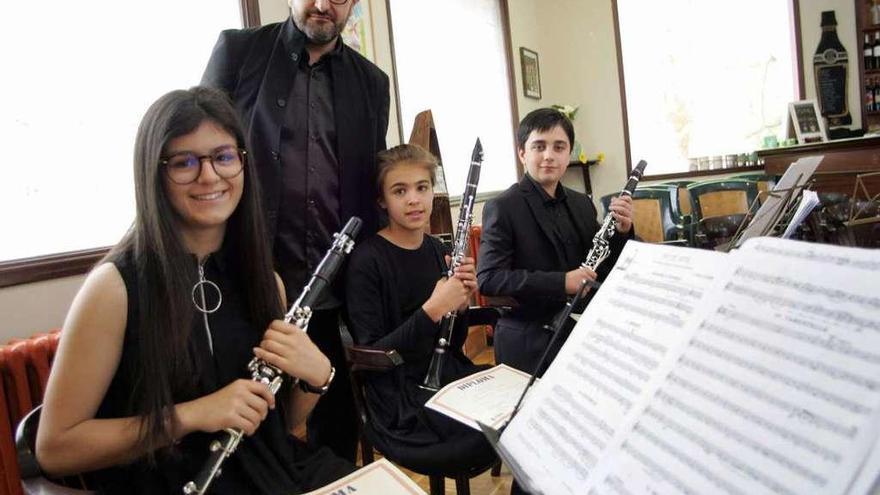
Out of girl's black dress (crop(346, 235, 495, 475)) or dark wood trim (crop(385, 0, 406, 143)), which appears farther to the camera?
dark wood trim (crop(385, 0, 406, 143))

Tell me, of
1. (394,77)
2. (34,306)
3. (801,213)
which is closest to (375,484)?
(801,213)

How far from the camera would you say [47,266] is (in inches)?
65.0

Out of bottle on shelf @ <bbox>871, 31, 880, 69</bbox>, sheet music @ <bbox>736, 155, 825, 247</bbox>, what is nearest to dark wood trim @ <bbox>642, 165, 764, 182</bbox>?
bottle on shelf @ <bbox>871, 31, 880, 69</bbox>

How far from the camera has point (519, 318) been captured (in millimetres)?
1940

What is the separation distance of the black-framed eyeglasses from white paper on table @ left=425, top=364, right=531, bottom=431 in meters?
0.59

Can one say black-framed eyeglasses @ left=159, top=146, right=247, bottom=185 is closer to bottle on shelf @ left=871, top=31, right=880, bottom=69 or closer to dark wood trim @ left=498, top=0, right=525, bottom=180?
dark wood trim @ left=498, top=0, right=525, bottom=180

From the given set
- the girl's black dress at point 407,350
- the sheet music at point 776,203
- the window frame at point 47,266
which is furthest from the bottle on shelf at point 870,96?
the window frame at point 47,266

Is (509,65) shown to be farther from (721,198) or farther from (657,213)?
(721,198)

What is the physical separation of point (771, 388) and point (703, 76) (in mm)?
5331

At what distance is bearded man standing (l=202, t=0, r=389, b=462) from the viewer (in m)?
1.51

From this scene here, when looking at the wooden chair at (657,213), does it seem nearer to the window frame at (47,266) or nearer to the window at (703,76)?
the window at (703,76)

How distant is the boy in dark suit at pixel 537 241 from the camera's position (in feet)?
6.04

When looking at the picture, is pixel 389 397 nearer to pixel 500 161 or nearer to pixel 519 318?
pixel 519 318

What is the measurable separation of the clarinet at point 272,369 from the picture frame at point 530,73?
14.2 feet
